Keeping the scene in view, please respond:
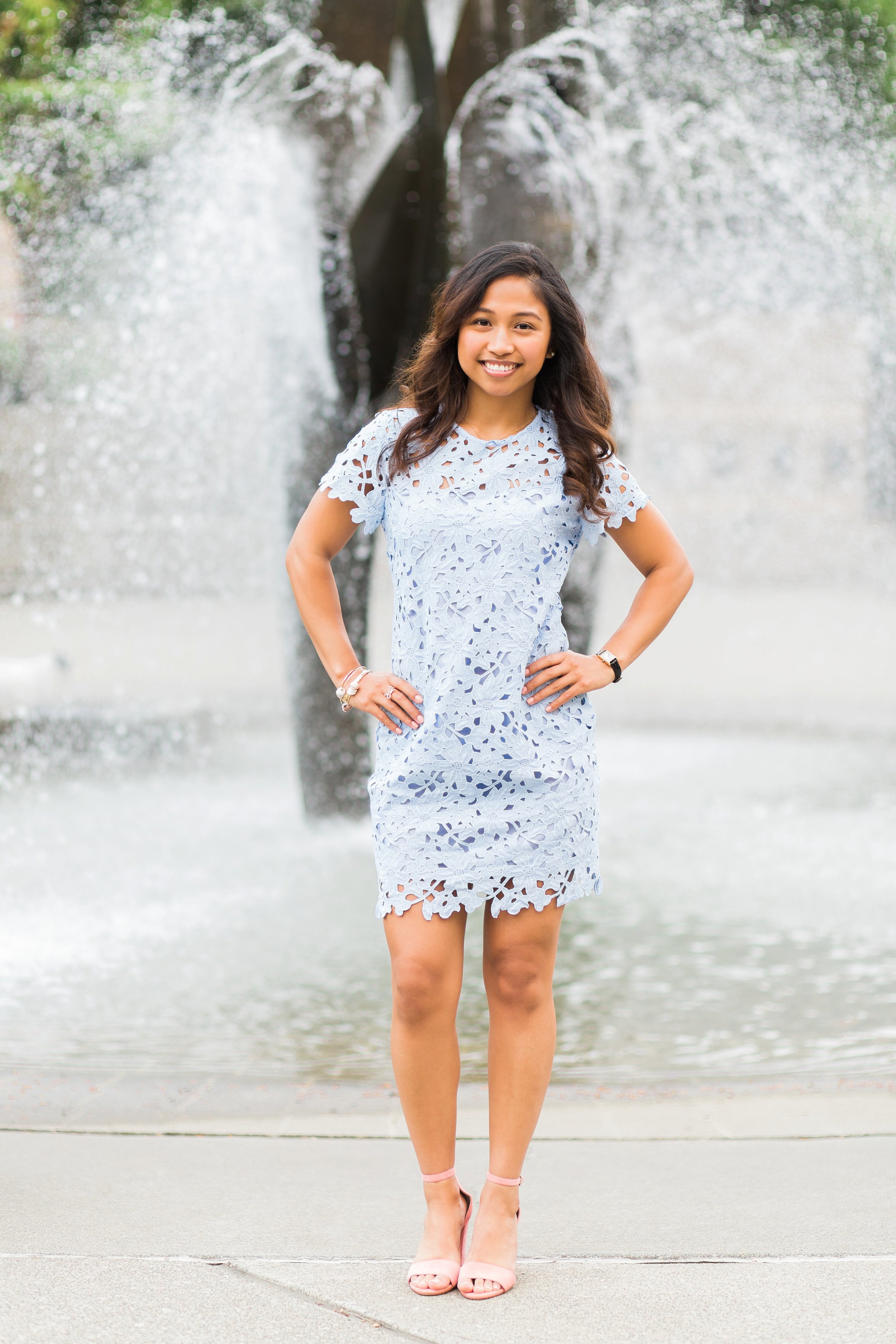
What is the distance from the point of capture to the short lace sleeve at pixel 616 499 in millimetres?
2572

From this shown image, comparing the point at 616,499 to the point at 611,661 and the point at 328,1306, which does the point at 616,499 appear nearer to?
the point at 611,661

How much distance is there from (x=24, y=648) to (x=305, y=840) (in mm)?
8247

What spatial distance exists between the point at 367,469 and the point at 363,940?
2.82 meters

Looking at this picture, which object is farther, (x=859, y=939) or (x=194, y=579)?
(x=194, y=579)

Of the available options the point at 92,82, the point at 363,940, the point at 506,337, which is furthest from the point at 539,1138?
the point at 92,82

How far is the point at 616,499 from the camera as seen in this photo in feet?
8.44

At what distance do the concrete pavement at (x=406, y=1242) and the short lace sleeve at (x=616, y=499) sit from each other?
120cm

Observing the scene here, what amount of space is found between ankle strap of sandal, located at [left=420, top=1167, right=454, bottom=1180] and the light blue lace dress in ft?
1.45

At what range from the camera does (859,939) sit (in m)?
5.10

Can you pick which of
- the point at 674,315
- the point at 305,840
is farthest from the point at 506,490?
the point at 674,315

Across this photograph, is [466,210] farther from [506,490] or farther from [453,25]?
[506,490]

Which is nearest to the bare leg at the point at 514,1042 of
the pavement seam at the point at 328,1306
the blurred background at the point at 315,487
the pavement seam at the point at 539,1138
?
the pavement seam at the point at 328,1306

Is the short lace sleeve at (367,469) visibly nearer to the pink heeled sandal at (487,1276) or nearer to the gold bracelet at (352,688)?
the gold bracelet at (352,688)

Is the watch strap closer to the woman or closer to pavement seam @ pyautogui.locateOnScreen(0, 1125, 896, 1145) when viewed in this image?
the woman
